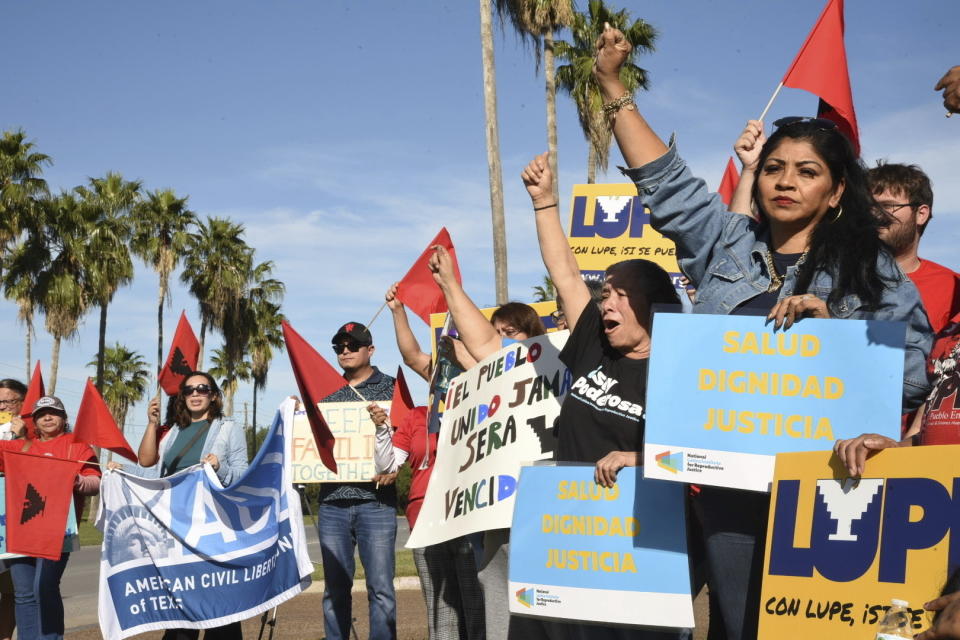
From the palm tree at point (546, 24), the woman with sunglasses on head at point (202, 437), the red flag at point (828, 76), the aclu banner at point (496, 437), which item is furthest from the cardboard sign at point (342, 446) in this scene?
the palm tree at point (546, 24)

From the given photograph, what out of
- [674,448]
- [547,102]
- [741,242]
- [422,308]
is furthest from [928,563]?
[547,102]

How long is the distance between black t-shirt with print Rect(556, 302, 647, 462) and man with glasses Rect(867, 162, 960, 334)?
4.12ft

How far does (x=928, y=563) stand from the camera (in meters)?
2.35

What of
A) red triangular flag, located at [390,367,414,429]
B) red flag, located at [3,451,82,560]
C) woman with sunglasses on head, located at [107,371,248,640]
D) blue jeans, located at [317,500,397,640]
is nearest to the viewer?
blue jeans, located at [317,500,397,640]

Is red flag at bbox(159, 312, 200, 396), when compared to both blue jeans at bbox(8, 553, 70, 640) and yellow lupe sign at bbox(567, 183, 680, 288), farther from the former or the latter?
yellow lupe sign at bbox(567, 183, 680, 288)

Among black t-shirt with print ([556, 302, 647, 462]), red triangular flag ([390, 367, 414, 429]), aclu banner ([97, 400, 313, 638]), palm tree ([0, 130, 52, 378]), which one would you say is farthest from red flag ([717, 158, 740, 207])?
palm tree ([0, 130, 52, 378])

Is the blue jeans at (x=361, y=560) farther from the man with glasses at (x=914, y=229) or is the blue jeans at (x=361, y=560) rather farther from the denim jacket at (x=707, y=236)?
the denim jacket at (x=707, y=236)

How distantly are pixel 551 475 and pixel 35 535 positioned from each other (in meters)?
4.92

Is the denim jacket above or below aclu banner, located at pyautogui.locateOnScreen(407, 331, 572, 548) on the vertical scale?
above

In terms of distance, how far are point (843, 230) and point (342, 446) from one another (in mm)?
4805

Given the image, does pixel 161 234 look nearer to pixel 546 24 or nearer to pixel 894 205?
pixel 546 24

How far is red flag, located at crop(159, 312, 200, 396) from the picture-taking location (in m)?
7.87

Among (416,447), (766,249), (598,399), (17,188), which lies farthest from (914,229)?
(17,188)

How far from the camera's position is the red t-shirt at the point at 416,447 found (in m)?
6.01
